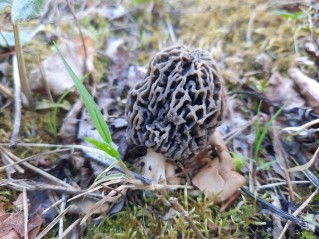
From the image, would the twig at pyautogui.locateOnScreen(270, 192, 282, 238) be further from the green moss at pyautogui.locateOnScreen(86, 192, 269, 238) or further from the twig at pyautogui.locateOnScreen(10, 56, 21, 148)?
the twig at pyautogui.locateOnScreen(10, 56, 21, 148)

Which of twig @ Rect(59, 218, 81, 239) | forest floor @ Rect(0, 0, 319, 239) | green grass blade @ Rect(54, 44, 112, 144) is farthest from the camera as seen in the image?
forest floor @ Rect(0, 0, 319, 239)

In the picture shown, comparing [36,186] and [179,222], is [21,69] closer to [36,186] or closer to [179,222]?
[36,186]

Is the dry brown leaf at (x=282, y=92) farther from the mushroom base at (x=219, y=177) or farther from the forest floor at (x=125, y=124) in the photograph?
the mushroom base at (x=219, y=177)

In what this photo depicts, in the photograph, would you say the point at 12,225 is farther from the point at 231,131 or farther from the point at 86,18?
the point at 86,18

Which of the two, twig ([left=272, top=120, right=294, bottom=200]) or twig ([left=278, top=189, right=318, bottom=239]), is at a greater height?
twig ([left=272, top=120, right=294, bottom=200])

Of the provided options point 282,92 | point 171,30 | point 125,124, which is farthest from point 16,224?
point 171,30

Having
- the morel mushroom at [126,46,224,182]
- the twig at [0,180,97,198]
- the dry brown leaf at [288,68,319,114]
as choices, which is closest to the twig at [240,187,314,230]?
the morel mushroom at [126,46,224,182]
